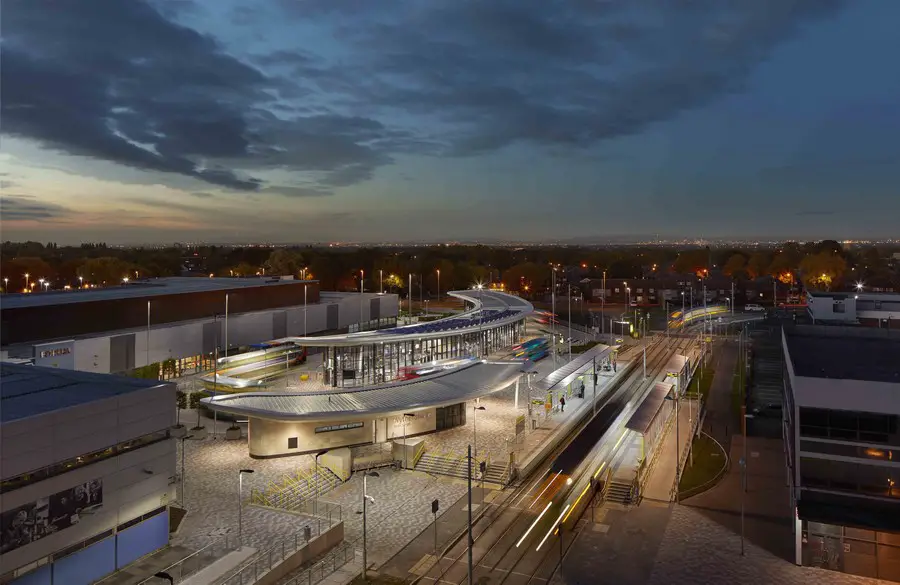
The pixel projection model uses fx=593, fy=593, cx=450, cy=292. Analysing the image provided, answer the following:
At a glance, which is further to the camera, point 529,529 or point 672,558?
point 529,529

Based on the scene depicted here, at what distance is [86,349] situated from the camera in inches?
1612

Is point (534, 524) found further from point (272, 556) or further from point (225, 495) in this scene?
point (225, 495)

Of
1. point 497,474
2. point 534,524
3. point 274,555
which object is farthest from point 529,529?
point 274,555

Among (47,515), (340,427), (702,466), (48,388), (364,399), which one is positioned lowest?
(702,466)

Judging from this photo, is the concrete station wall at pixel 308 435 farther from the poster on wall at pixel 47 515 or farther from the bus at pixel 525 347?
the bus at pixel 525 347

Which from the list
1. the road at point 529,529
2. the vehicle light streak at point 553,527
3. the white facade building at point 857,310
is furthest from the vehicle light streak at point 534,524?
the white facade building at point 857,310

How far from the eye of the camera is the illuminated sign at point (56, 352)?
1502 inches

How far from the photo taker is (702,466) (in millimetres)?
27578

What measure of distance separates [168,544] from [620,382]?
35333 mm

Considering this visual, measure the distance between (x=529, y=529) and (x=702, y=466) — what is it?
35.7 feet

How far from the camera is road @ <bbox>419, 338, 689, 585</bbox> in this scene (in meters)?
18.4

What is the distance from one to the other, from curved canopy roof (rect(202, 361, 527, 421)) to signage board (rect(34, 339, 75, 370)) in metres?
16.6

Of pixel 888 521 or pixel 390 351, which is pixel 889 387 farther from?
pixel 390 351

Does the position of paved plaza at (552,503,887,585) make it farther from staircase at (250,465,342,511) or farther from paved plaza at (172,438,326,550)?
staircase at (250,465,342,511)
